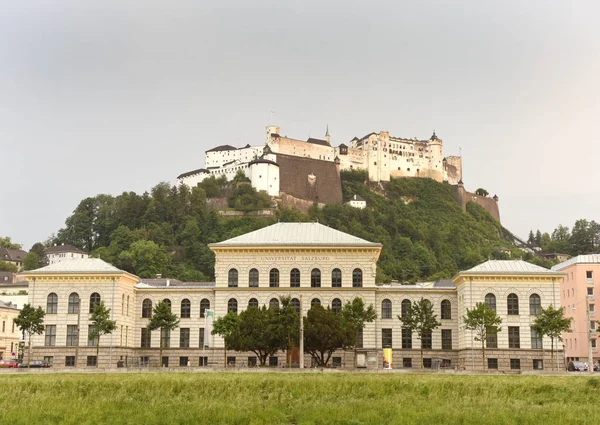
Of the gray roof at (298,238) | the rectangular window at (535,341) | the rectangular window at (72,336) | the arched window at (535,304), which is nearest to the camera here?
the rectangular window at (535,341)

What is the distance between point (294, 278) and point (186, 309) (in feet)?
33.2

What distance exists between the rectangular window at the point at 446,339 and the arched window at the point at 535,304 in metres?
7.27

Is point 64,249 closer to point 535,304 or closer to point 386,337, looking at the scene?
point 386,337

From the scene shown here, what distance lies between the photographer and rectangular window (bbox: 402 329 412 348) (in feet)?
235

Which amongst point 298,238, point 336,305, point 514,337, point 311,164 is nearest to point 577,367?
point 514,337

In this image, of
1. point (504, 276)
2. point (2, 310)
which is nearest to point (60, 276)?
point (2, 310)

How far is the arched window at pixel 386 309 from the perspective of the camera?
72.3m

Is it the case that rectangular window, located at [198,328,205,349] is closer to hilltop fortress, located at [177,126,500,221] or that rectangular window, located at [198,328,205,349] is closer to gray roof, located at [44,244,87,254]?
gray roof, located at [44,244,87,254]

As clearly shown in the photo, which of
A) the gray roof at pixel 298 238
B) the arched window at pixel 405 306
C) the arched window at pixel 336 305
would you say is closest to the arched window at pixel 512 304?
the arched window at pixel 405 306

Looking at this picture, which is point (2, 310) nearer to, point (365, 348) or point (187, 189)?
point (365, 348)

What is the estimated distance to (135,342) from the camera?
73.3m

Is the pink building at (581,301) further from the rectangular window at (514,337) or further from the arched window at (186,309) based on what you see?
the arched window at (186,309)

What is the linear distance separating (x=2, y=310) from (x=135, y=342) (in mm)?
29194

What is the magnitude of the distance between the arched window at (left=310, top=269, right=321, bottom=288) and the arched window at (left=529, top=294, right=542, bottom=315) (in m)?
17.6
